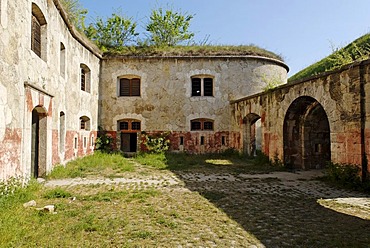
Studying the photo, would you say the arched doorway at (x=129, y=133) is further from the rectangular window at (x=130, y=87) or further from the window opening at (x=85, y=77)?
the window opening at (x=85, y=77)

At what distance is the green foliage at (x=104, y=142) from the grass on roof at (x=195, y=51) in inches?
169

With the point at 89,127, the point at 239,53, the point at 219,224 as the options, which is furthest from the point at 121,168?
the point at 239,53

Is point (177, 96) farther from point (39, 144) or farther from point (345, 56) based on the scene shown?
point (345, 56)

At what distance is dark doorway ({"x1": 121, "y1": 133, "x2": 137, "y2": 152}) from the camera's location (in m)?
Answer: 16.1

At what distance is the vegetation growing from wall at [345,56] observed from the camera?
8023 mm

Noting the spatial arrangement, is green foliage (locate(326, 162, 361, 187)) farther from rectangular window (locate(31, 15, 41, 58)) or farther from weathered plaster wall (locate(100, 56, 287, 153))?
rectangular window (locate(31, 15, 41, 58))

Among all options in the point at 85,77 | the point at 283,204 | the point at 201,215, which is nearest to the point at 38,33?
the point at 85,77

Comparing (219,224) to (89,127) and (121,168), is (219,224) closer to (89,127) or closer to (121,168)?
(121,168)

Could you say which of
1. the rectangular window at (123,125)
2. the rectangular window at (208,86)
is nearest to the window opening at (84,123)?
the rectangular window at (123,125)

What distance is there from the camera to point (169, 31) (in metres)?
21.5

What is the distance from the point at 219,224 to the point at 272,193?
8.82ft

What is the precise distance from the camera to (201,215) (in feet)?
16.3

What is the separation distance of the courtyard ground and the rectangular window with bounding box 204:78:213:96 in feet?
27.2

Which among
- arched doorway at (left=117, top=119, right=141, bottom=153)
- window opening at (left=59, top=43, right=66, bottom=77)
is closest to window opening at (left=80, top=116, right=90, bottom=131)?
arched doorway at (left=117, top=119, right=141, bottom=153)
